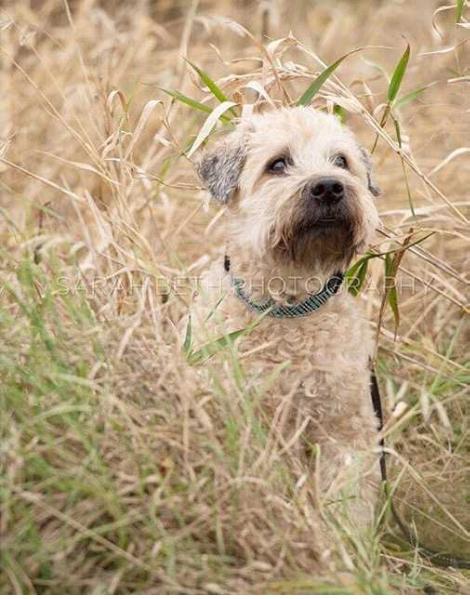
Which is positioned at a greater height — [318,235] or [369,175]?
[369,175]

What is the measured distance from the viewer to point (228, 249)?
4.23 metres

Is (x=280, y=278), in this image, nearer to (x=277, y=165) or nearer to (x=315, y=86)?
(x=277, y=165)

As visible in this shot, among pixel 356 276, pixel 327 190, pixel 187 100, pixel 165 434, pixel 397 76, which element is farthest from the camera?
pixel 356 276

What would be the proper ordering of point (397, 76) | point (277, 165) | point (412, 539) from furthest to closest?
1. point (397, 76)
2. point (277, 165)
3. point (412, 539)

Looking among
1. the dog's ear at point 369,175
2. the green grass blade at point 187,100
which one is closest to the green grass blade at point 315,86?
the dog's ear at point 369,175

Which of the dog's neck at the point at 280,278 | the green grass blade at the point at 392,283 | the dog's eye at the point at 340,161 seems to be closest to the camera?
the dog's neck at the point at 280,278

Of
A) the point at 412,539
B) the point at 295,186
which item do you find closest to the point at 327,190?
Answer: the point at 295,186

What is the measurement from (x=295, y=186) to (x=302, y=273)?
37 centimetres

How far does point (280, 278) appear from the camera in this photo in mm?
4105

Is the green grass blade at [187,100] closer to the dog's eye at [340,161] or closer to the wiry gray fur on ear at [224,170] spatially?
the wiry gray fur on ear at [224,170]

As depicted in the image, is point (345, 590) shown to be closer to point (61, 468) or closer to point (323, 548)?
point (323, 548)

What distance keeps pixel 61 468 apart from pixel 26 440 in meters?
0.16

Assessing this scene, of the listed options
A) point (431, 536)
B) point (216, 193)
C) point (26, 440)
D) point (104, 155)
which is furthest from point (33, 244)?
point (431, 536)

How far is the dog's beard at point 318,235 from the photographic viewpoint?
12.6 ft
